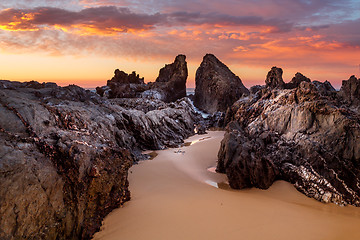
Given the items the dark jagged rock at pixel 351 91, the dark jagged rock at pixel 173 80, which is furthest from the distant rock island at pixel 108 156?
the dark jagged rock at pixel 173 80

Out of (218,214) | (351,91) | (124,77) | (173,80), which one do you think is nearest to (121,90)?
(173,80)

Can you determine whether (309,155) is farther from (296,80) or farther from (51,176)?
(296,80)

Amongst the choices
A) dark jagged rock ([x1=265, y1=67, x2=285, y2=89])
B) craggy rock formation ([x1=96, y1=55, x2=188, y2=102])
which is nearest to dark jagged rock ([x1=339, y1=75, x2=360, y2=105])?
dark jagged rock ([x1=265, y1=67, x2=285, y2=89])

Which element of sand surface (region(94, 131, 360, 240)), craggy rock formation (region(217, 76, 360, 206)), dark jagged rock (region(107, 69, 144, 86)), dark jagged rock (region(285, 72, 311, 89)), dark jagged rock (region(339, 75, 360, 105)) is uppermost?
dark jagged rock (region(107, 69, 144, 86))

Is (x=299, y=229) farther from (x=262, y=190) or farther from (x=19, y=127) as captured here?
(x=19, y=127)

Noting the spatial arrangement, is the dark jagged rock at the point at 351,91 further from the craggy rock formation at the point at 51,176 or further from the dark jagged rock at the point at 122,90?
the dark jagged rock at the point at 122,90

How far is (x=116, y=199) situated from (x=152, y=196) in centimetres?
84

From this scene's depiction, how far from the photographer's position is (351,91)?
1667cm

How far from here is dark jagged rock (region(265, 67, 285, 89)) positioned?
66.9 feet

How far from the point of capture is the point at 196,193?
531 centimetres

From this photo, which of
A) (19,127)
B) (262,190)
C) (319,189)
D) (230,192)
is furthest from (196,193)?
(19,127)

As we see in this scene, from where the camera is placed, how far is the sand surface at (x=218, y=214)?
3.92 m

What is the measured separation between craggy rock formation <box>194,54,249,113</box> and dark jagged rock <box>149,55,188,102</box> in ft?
10.9

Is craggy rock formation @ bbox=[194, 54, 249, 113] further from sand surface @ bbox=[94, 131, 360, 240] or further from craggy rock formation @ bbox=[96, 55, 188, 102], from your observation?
sand surface @ bbox=[94, 131, 360, 240]
